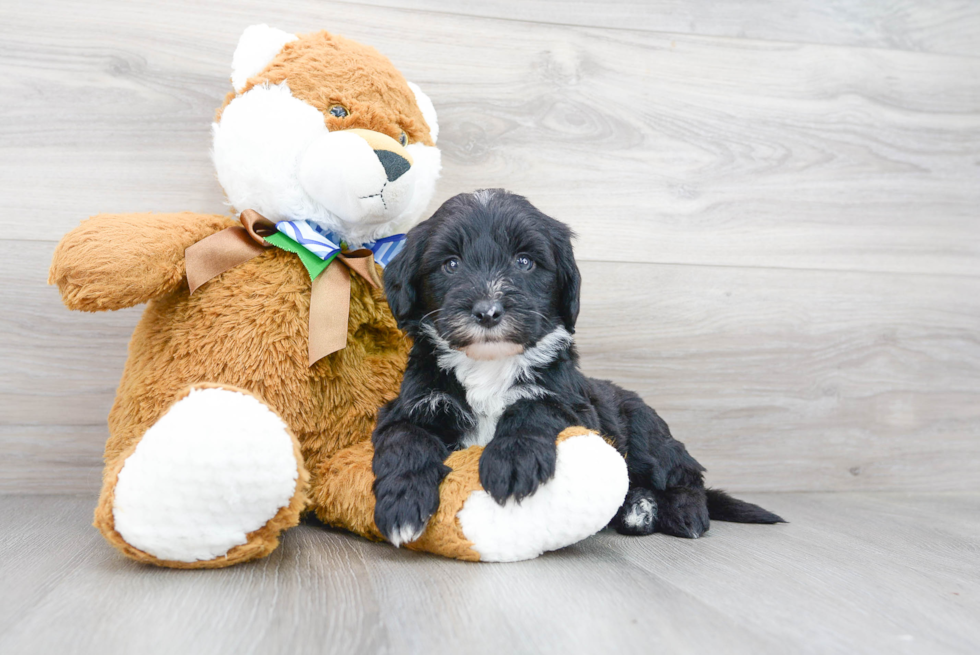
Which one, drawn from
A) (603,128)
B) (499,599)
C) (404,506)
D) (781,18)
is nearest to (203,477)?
(404,506)

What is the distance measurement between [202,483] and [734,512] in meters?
1.30

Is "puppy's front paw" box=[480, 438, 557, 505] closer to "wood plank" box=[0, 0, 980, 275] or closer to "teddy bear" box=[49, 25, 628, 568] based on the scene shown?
"teddy bear" box=[49, 25, 628, 568]

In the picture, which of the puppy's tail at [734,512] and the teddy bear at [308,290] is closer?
the teddy bear at [308,290]

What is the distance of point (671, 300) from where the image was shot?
2.25m

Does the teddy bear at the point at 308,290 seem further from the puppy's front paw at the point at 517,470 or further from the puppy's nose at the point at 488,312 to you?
the puppy's nose at the point at 488,312

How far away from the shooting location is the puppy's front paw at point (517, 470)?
49.4 inches

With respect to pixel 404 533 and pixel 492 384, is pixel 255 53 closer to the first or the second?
pixel 492 384

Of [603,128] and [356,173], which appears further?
[603,128]

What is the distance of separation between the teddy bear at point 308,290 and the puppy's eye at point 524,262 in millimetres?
336

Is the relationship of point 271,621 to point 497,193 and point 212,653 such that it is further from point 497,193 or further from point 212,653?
point 497,193

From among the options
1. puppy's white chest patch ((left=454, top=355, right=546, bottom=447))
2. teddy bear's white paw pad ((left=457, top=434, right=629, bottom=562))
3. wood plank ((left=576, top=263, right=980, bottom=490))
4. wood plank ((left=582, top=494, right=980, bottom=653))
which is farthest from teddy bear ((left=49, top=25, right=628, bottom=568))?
wood plank ((left=576, top=263, right=980, bottom=490))

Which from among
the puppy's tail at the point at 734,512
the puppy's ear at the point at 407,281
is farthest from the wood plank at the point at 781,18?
the puppy's tail at the point at 734,512

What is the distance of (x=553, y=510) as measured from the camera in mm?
1272

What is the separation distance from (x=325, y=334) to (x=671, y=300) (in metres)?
1.18
